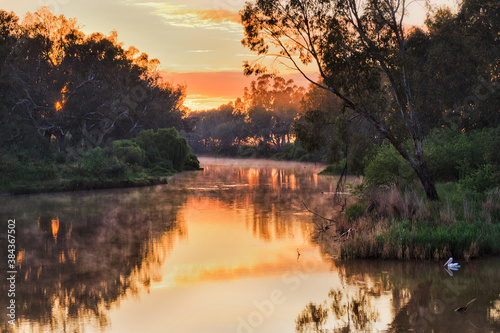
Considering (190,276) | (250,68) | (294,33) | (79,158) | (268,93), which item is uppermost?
(268,93)

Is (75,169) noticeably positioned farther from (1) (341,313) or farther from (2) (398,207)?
(1) (341,313)

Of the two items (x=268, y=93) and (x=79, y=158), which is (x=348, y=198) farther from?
(x=268, y=93)

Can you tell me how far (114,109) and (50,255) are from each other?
49.2 meters

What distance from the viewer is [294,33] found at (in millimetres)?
25156

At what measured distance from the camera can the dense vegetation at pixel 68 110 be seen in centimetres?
4631

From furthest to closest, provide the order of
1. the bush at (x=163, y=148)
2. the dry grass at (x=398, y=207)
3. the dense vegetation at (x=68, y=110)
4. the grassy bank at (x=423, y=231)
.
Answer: the bush at (x=163, y=148), the dense vegetation at (x=68, y=110), the dry grass at (x=398, y=207), the grassy bank at (x=423, y=231)

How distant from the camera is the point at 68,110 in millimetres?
59031

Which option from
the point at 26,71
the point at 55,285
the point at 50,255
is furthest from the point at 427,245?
the point at 26,71

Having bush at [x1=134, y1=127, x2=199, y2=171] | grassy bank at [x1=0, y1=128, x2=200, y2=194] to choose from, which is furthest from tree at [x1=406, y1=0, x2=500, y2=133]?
bush at [x1=134, y1=127, x2=199, y2=171]

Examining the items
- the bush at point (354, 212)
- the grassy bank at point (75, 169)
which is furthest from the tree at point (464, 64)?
the grassy bank at point (75, 169)

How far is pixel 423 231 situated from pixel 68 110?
50.4 metres

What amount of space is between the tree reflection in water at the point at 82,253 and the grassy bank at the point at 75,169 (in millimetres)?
5363

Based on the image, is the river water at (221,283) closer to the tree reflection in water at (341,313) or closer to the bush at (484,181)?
the tree reflection in water at (341,313)

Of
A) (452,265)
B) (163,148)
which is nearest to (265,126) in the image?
(163,148)
